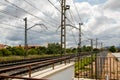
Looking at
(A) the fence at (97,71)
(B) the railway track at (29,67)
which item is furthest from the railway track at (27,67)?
(A) the fence at (97,71)

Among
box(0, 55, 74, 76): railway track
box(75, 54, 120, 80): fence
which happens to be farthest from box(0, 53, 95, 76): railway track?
box(75, 54, 120, 80): fence

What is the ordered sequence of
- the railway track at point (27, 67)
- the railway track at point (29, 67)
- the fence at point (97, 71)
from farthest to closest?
the fence at point (97, 71), the railway track at point (29, 67), the railway track at point (27, 67)

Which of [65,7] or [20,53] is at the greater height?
[65,7]

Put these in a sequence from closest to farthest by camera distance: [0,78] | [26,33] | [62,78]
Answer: [0,78] → [62,78] → [26,33]

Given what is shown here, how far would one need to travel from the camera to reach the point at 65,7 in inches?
1024

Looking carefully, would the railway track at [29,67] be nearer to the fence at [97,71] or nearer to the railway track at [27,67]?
the railway track at [27,67]

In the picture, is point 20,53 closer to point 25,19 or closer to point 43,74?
point 25,19

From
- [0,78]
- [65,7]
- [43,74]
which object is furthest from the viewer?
[65,7]

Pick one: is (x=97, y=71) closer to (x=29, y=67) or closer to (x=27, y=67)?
(x=27, y=67)

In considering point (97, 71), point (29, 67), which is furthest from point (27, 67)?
point (97, 71)

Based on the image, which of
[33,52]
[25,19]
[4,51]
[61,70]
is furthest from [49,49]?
[61,70]

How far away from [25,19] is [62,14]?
65.3 ft

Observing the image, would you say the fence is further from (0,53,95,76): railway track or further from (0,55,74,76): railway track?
(0,55,74,76): railway track

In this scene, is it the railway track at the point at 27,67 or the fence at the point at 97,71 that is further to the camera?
the fence at the point at 97,71
